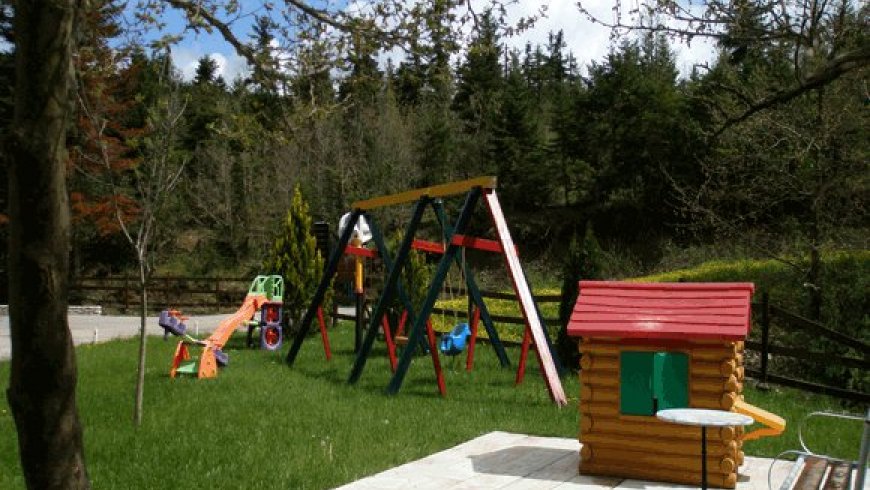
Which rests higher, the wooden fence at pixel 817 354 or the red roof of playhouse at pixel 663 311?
the red roof of playhouse at pixel 663 311

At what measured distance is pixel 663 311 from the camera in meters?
6.17

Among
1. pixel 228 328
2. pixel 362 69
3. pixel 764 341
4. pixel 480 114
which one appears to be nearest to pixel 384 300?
pixel 228 328

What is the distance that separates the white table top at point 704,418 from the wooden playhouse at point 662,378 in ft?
2.62

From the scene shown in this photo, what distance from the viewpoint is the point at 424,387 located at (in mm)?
10172

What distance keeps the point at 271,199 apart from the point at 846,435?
26961 millimetres

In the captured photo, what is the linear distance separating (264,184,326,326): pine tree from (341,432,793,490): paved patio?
985 cm

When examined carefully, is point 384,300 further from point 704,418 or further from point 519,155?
point 519,155

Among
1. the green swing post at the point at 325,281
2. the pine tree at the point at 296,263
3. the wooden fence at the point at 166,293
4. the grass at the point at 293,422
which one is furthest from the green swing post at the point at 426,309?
the wooden fence at the point at 166,293

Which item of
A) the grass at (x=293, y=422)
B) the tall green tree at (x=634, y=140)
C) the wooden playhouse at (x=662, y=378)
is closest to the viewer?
the wooden playhouse at (x=662, y=378)

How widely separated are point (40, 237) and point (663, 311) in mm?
4438

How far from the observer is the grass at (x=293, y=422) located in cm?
601

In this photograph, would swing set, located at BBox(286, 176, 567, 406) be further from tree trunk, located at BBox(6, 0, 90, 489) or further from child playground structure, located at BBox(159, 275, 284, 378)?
tree trunk, located at BBox(6, 0, 90, 489)

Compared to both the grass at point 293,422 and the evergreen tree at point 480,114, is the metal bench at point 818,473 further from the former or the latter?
the evergreen tree at point 480,114

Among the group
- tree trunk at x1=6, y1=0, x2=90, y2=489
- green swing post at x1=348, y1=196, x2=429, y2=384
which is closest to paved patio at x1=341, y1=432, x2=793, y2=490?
tree trunk at x1=6, y1=0, x2=90, y2=489
